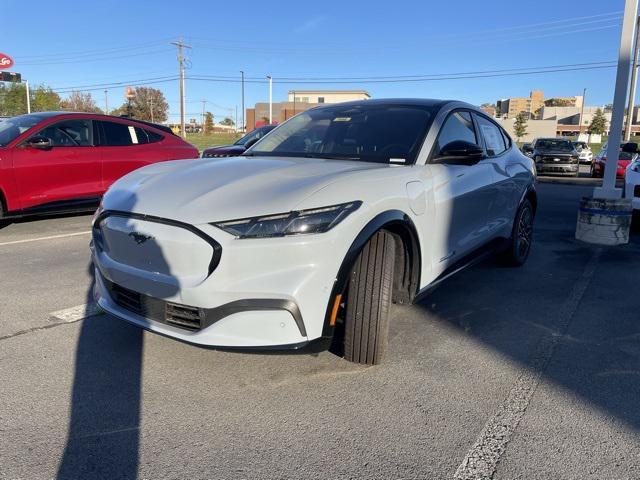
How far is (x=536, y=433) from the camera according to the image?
8.02ft

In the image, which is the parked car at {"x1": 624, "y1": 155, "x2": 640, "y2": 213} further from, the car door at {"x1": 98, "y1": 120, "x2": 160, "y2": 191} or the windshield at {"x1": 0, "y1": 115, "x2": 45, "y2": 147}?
the windshield at {"x1": 0, "y1": 115, "x2": 45, "y2": 147}

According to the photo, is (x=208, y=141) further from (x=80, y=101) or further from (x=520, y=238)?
(x=520, y=238)

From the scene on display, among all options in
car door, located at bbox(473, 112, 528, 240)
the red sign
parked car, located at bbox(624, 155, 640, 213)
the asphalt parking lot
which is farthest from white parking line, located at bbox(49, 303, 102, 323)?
the red sign

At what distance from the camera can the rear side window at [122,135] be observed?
8031mm

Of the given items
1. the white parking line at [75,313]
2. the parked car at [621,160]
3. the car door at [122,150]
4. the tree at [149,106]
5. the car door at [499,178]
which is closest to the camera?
the white parking line at [75,313]

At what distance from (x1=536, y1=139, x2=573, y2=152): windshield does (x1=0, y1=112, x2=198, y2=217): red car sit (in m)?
17.2

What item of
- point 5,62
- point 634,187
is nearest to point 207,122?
point 5,62

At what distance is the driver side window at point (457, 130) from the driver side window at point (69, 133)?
227 inches

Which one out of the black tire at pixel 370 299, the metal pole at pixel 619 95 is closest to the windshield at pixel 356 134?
the black tire at pixel 370 299

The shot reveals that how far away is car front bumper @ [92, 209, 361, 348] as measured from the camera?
8.07 ft

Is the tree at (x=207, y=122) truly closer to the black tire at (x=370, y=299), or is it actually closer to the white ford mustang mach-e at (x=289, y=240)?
the white ford mustang mach-e at (x=289, y=240)

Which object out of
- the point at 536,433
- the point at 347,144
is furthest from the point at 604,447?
the point at 347,144

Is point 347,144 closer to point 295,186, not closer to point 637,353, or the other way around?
point 295,186

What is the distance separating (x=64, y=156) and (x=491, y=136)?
19.1 ft
